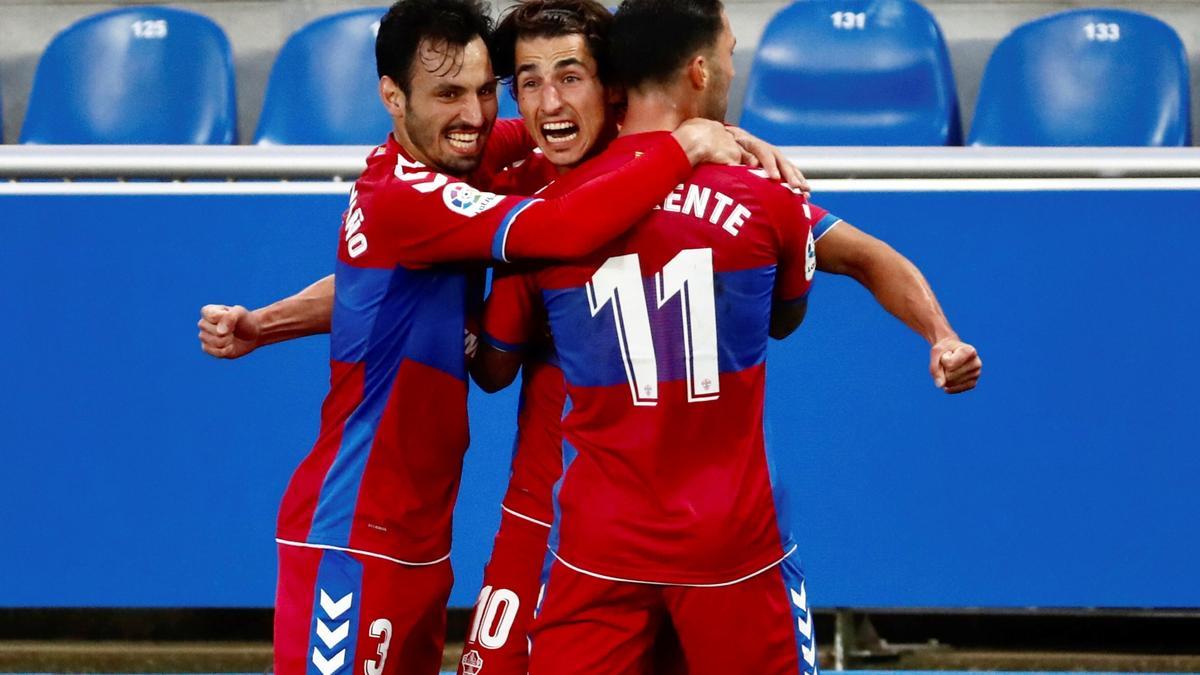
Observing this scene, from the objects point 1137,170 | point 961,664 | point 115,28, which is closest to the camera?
point 1137,170

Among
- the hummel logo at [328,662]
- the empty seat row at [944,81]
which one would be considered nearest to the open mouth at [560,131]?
the hummel logo at [328,662]

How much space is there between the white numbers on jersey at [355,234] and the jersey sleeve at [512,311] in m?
0.25

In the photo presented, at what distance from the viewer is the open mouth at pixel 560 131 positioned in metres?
2.50

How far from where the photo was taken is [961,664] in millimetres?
4285

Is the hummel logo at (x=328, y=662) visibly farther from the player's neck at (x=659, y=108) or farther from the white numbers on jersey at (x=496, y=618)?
the player's neck at (x=659, y=108)

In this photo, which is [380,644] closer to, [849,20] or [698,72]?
[698,72]

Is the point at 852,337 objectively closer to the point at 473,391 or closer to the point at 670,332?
the point at 473,391

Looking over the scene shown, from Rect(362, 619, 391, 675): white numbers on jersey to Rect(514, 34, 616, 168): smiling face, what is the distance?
88 cm

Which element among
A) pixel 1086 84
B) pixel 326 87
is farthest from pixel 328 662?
pixel 1086 84

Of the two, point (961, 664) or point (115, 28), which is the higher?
point (115, 28)

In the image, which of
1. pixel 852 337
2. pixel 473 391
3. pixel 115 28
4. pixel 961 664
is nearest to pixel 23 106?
pixel 115 28

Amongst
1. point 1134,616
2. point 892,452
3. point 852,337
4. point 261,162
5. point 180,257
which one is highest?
point 261,162

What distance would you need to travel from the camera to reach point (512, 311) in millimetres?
2510

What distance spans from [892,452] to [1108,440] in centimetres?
58
